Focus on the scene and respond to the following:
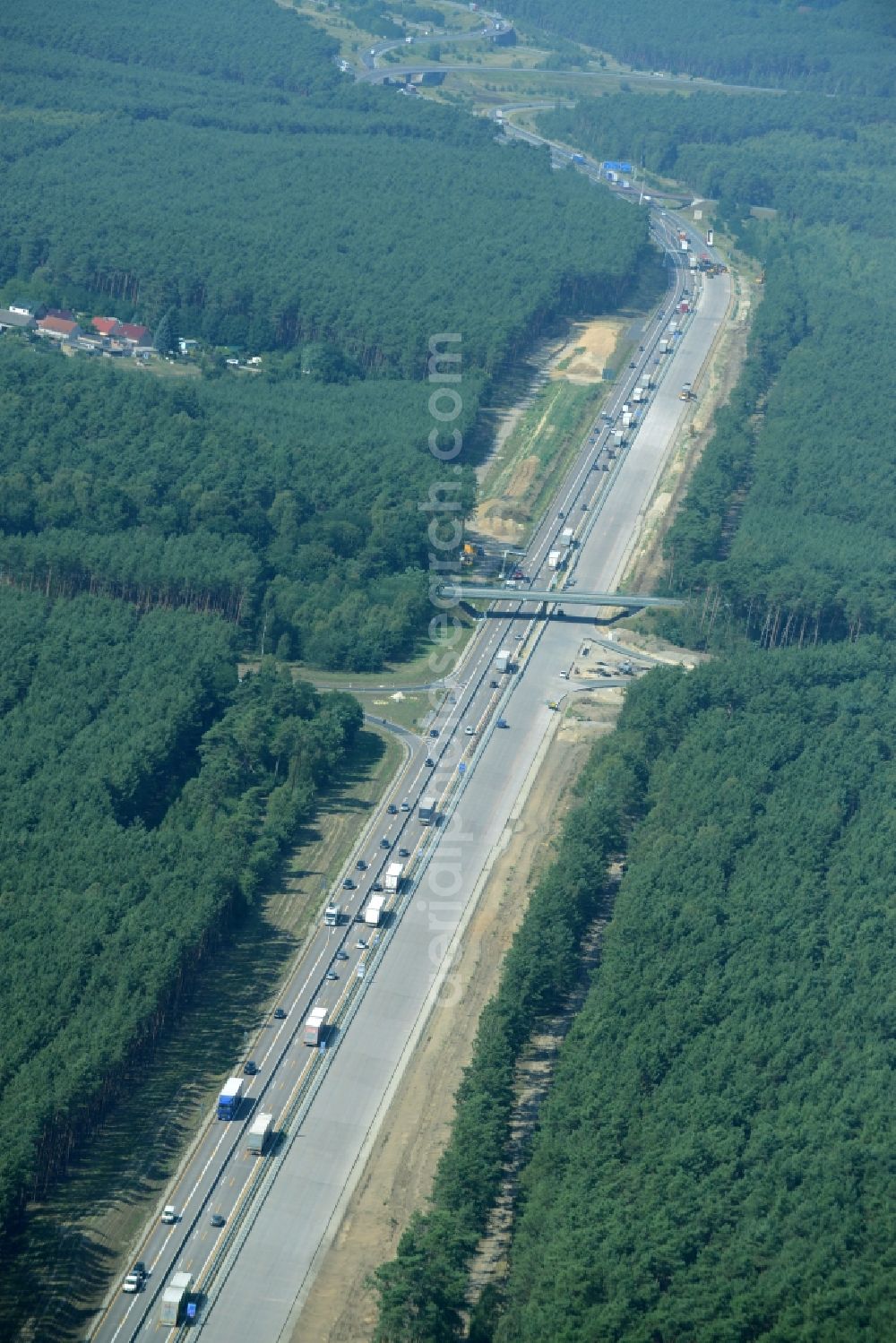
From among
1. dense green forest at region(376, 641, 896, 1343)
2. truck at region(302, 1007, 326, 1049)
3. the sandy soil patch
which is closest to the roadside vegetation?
dense green forest at region(376, 641, 896, 1343)

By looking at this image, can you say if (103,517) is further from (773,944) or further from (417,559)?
(773,944)

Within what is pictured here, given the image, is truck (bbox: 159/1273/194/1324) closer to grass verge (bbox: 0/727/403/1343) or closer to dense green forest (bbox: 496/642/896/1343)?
grass verge (bbox: 0/727/403/1343)

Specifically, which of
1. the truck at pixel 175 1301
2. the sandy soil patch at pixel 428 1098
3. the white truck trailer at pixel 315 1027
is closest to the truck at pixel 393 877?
the sandy soil patch at pixel 428 1098

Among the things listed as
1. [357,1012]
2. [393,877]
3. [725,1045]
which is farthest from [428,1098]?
[393,877]

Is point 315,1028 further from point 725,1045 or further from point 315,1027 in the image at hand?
point 725,1045

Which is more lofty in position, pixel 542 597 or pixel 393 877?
pixel 542 597

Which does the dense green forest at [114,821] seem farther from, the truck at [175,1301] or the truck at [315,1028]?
the truck at [175,1301]
